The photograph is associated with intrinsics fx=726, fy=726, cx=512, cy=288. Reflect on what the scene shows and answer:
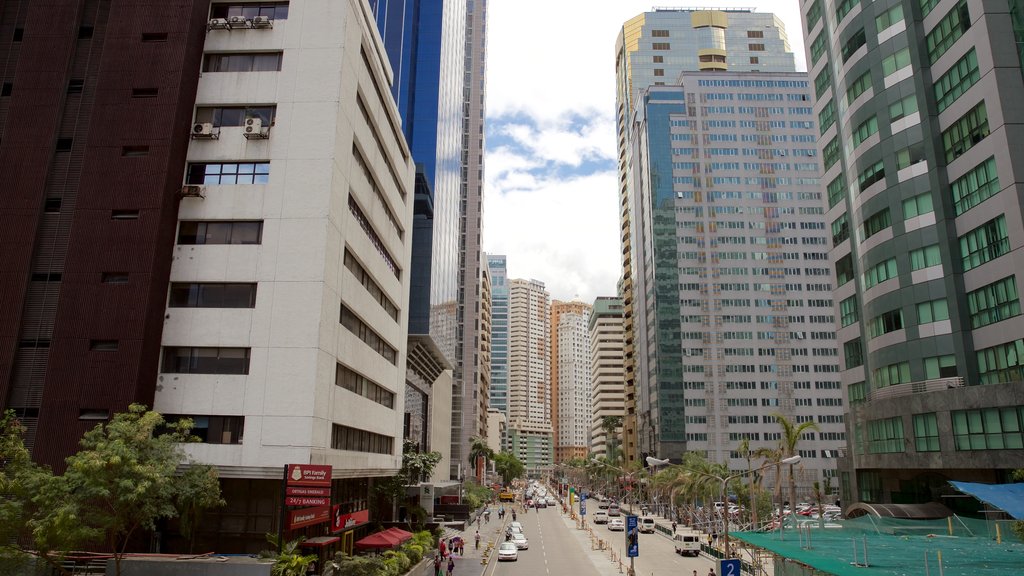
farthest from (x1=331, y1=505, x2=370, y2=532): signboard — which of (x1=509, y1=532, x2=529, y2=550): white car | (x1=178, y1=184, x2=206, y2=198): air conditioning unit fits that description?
(x1=509, y1=532, x2=529, y2=550): white car

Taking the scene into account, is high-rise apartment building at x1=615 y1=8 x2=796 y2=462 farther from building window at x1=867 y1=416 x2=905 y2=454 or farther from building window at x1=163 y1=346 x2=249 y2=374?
building window at x1=163 y1=346 x2=249 y2=374

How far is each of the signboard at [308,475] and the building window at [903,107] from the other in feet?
156

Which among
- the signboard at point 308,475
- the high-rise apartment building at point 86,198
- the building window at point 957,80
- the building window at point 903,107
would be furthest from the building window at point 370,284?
the building window at point 957,80

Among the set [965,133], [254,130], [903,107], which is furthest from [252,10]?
[965,133]

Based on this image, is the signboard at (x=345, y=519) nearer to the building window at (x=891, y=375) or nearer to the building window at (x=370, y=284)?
the building window at (x=370, y=284)

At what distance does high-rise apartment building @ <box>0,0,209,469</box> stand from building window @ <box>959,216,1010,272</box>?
48579mm

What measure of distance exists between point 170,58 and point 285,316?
15687mm

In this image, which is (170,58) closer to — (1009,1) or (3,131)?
(3,131)

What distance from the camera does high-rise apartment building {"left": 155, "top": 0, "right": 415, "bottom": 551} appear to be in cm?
3594

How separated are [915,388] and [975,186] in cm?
1423

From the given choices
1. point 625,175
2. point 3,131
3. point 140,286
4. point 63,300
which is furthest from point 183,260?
point 625,175

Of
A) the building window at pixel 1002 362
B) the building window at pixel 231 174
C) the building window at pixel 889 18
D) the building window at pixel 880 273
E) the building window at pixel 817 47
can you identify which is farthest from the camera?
the building window at pixel 817 47

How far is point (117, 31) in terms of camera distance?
39875mm

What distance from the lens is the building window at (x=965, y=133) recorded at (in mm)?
46781
